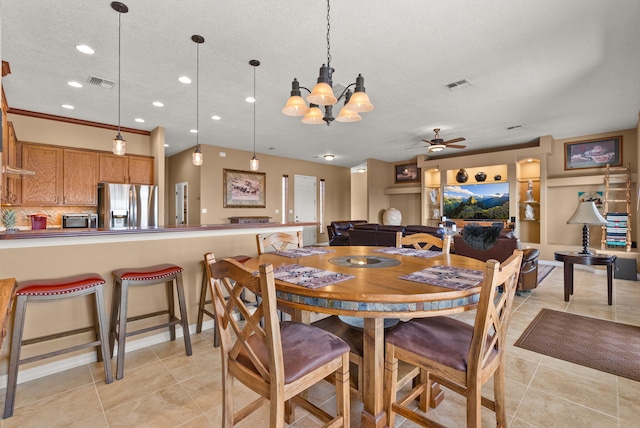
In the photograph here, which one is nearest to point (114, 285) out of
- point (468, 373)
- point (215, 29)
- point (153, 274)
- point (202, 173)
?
point (153, 274)

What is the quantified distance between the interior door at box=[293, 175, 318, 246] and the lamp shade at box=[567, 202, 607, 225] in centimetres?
618

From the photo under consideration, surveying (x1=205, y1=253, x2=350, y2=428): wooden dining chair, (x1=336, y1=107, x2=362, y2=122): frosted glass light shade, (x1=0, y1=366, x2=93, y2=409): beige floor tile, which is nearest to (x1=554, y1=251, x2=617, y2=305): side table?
(x1=336, y1=107, x2=362, y2=122): frosted glass light shade

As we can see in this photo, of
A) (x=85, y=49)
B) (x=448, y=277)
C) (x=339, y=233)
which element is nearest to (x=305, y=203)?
(x=339, y=233)

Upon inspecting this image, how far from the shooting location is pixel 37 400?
181 cm

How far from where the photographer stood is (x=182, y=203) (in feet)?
25.3

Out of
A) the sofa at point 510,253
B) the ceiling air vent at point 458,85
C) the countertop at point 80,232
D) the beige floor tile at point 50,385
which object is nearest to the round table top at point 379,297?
the countertop at point 80,232

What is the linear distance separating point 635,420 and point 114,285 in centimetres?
352

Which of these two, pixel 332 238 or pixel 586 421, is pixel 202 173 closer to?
pixel 332 238

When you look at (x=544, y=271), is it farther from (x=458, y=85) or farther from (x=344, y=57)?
(x=344, y=57)

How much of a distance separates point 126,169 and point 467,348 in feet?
20.0

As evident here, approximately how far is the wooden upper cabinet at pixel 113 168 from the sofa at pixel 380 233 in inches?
172

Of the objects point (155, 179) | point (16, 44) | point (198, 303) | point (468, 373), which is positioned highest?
point (16, 44)

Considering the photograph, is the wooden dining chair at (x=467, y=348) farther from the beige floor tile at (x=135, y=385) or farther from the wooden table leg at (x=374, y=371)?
the beige floor tile at (x=135, y=385)

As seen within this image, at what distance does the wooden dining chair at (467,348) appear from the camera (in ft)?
3.76
